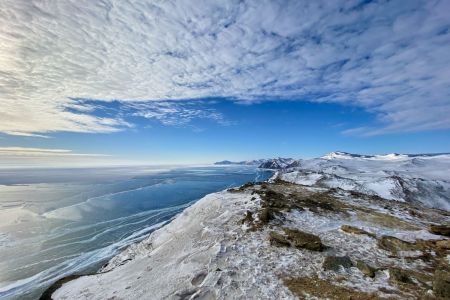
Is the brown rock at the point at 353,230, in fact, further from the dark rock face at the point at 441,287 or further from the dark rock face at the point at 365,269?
the dark rock face at the point at 441,287

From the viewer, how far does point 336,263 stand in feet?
45.3

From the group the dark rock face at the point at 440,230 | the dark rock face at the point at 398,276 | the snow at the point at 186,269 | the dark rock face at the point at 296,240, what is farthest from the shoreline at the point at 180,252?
the dark rock face at the point at 440,230

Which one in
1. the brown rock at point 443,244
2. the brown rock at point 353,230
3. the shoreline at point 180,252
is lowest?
the shoreline at point 180,252

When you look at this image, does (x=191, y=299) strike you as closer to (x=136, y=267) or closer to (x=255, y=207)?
(x=136, y=267)

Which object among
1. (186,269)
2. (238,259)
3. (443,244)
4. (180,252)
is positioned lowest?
(180,252)

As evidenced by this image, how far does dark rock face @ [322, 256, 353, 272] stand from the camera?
44.4 feet

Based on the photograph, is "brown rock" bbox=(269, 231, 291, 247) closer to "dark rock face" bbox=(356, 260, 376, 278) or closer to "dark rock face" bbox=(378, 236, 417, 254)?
"dark rock face" bbox=(356, 260, 376, 278)

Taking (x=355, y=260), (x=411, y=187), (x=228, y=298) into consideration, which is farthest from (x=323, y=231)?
(x=411, y=187)

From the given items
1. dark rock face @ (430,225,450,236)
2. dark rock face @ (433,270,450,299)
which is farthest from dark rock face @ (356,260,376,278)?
dark rock face @ (430,225,450,236)

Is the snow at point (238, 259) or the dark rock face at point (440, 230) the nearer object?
the snow at point (238, 259)

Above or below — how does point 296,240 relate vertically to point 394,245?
above

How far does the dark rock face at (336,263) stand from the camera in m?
13.5

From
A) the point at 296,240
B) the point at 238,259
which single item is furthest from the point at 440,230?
the point at 238,259

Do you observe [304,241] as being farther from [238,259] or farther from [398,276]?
[398,276]
